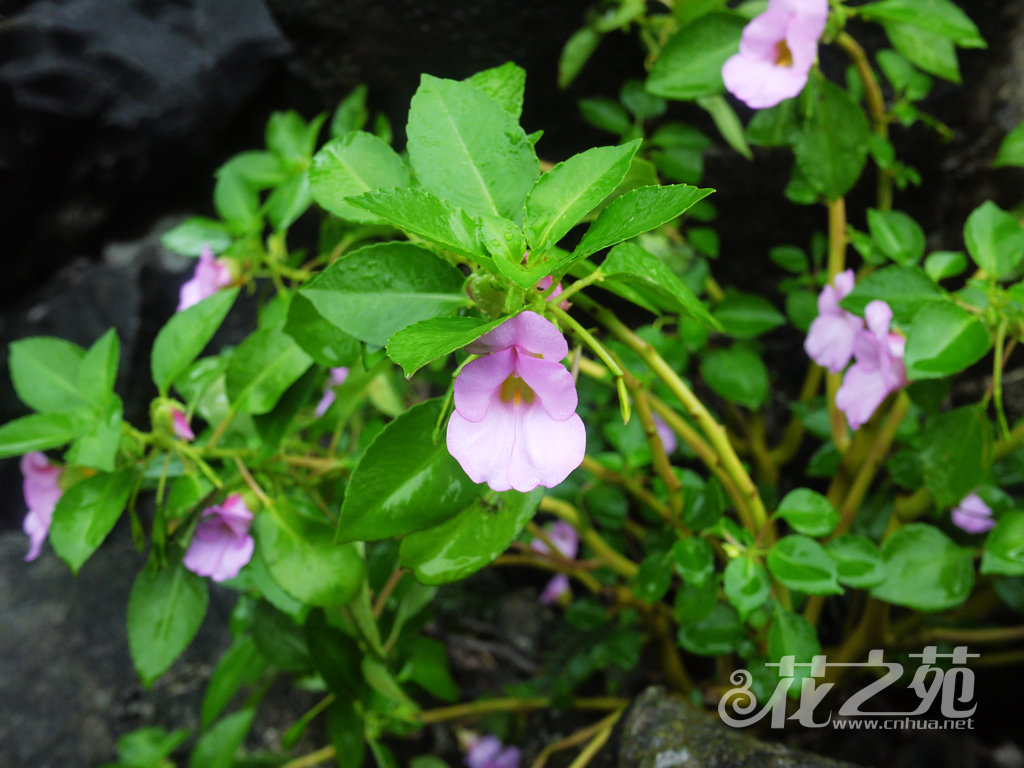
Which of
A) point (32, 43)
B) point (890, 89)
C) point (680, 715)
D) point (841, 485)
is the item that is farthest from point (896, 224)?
point (32, 43)

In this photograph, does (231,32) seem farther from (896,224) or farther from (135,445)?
(896,224)

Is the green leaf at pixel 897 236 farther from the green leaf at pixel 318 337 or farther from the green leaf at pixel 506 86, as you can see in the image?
the green leaf at pixel 318 337

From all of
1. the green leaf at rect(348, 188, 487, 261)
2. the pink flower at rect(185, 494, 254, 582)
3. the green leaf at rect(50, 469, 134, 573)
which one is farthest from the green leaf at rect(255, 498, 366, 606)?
the green leaf at rect(348, 188, 487, 261)

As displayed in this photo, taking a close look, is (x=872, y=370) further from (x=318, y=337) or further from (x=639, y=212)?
(x=318, y=337)

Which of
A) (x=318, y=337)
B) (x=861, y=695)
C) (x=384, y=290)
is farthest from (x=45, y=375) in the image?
(x=861, y=695)

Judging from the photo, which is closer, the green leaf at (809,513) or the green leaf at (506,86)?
the green leaf at (506,86)

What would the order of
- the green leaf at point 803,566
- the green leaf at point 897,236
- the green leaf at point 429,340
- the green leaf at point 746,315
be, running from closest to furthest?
1. the green leaf at point 429,340
2. the green leaf at point 803,566
3. the green leaf at point 897,236
4. the green leaf at point 746,315

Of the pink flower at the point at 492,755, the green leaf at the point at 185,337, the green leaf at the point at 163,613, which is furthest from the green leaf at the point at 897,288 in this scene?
the pink flower at the point at 492,755
